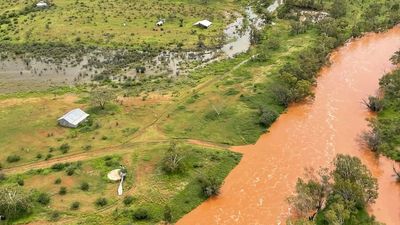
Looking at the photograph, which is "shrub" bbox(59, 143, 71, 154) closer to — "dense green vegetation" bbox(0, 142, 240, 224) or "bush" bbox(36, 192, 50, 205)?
"dense green vegetation" bbox(0, 142, 240, 224)

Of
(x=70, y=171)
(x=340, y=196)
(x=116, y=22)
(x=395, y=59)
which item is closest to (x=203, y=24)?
(x=116, y=22)

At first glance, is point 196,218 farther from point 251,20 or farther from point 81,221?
point 251,20

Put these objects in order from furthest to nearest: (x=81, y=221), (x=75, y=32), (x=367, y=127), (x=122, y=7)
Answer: (x=122, y=7)
(x=75, y=32)
(x=367, y=127)
(x=81, y=221)

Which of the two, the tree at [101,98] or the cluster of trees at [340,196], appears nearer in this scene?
the cluster of trees at [340,196]

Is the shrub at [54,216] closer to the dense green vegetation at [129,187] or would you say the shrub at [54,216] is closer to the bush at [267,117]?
the dense green vegetation at [129,187]

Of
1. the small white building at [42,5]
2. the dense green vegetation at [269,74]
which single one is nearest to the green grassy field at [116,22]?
the small white building at [42,5]

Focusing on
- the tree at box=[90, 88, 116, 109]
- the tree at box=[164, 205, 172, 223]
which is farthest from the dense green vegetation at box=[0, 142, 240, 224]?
the tree at box=[90, 88, 116, 109]

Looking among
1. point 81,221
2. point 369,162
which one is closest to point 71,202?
point 81,221
